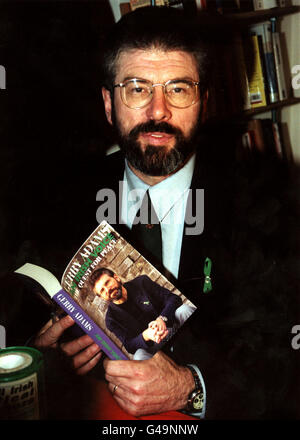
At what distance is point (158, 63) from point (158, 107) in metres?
0.11

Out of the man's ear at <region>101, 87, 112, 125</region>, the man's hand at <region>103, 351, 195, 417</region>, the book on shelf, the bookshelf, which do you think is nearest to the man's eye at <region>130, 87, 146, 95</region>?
the man's ear at <region>101, 87, 112, 125</region>

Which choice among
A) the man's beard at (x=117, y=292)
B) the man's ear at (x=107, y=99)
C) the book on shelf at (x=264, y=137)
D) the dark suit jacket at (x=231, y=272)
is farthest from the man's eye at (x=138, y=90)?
the book on shelf at (x=264, y=137)

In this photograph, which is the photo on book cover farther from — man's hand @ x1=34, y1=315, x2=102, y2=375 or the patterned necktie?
the patterned necktie

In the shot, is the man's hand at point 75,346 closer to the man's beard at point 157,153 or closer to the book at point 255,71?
the man's beard at point 157,153

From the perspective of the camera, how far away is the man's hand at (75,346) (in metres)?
0.89

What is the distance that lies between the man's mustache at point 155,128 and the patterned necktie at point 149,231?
0.22 metres

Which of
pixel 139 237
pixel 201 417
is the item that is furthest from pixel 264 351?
pixel 139 237

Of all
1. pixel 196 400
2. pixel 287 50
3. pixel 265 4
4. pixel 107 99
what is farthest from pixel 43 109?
pixel 287 50

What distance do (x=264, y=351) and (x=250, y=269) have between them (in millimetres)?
238

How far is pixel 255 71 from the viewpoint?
1.69 m

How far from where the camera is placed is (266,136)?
6.17ft

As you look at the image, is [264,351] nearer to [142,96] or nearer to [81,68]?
[142,96]

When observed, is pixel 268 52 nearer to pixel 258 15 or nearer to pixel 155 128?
pixel 258 15

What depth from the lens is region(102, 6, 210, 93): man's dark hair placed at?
1.06 meters
